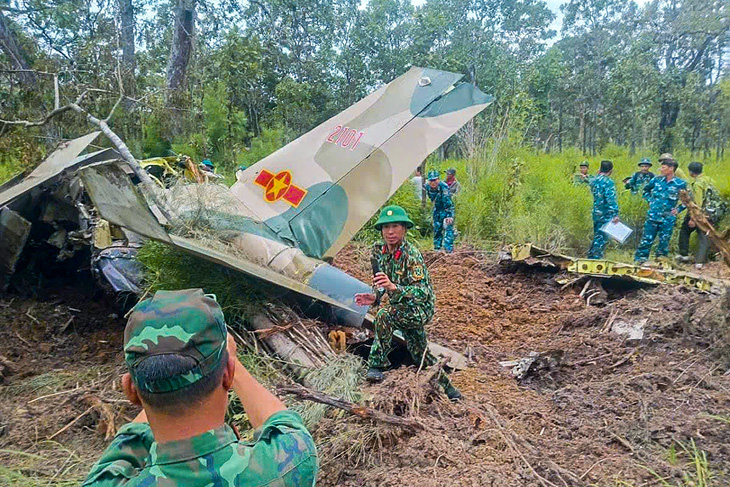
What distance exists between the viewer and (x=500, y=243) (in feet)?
29.7

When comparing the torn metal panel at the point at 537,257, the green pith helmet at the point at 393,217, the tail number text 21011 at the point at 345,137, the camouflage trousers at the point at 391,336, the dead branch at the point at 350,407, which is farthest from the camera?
the torn metal panel at the point at 537,257

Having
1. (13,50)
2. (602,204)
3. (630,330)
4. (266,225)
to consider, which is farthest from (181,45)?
(630,330)

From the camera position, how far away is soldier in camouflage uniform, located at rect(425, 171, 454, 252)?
28.8 feet

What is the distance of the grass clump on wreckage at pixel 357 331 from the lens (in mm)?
2758

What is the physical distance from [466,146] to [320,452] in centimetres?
1058

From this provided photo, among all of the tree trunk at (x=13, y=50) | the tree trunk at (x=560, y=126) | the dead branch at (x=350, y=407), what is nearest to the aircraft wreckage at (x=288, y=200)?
the dead branch at (x=350, y=407)

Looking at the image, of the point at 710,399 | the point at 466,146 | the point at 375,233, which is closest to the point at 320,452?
the point at 710,399

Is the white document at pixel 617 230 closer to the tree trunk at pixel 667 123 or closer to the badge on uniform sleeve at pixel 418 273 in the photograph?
the badge on uniform sleeve at pixel 418 273

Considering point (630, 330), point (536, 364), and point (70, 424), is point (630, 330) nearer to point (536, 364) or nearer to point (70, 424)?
point (536, 364)

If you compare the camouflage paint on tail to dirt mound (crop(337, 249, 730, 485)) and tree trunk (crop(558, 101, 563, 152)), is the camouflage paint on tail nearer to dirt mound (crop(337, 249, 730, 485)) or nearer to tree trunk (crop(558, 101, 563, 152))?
dirt mound (crop(337, 249, 730, 485))

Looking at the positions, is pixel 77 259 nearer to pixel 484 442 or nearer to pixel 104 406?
pixel 104 406

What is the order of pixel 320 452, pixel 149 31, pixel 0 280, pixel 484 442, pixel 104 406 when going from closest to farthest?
pixel 320 452
pixel 484 442
pixel 104 406
pixel 0 280
pixel 149 31

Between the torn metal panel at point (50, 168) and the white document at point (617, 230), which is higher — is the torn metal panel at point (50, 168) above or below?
above

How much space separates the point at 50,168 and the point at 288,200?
8.04ft
